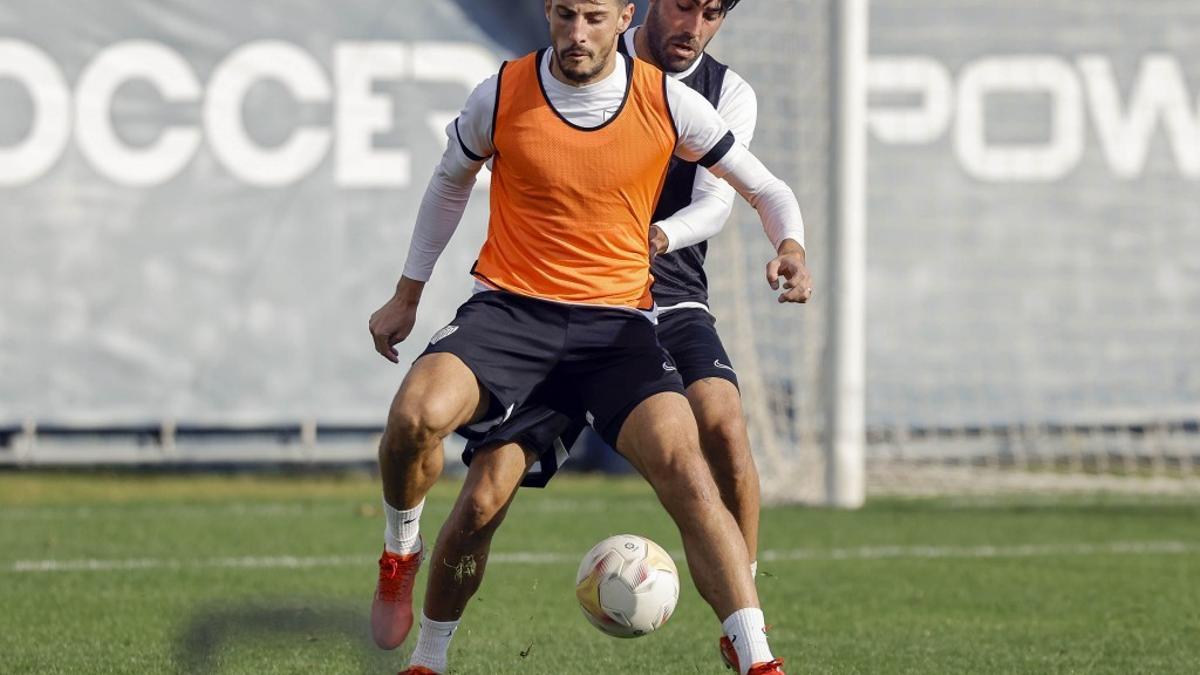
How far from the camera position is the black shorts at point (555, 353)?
17.1 feet

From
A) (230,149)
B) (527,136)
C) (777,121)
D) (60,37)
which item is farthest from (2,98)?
(527,136)

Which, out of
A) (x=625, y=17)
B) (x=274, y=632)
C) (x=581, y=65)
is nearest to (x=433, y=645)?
(x=274, y=632)

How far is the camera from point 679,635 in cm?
700

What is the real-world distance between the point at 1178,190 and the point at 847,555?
6459mm

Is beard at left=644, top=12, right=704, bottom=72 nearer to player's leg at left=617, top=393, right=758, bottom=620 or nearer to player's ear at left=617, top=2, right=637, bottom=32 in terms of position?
player's ear at left=617, top=2, right=637, bottom=32

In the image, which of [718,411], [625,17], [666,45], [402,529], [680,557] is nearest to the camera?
[625,17]

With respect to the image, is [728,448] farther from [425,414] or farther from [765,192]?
[425,414]

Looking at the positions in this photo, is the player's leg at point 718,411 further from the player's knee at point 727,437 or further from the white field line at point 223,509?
the white field line at point 223,509

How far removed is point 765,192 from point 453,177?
955 mm

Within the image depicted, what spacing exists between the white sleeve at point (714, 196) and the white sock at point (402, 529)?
117 centimetres

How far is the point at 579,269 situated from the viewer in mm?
5293

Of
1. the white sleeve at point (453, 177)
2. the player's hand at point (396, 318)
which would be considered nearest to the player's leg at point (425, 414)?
the player's hand at point (396, 318)

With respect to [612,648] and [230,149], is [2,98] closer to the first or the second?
[230,149]

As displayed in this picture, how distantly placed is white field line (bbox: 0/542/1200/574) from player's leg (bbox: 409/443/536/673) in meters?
3.16
